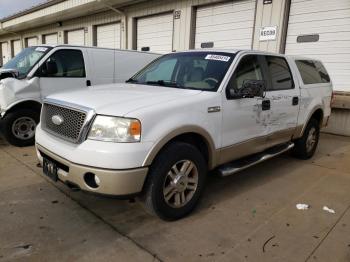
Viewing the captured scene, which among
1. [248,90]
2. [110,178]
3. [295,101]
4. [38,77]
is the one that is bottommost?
[110,178]

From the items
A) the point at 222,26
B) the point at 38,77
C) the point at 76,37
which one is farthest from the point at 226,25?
the point at 76,37

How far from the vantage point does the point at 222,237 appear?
3096 millimetres

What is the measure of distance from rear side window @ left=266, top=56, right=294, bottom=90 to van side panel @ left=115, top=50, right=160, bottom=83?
3.85 metres

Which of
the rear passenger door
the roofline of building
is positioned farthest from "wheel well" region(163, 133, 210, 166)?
the roofline of building

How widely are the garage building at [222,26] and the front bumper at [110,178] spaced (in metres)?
6.90

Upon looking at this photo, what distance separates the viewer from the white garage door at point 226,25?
32.3ft

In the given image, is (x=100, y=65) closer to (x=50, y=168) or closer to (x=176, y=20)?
(x=50, y=168)

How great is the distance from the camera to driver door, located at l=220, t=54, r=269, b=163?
Answer: 3.70m

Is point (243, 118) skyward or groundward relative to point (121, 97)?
groundward

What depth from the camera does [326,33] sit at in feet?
27.3

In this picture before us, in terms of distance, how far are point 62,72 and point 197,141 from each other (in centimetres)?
406

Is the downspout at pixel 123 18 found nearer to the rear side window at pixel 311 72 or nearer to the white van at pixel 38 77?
the white van at pixel 38 77

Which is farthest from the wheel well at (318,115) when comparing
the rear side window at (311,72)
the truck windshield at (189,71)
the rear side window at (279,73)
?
the truck windshield at (189,71)

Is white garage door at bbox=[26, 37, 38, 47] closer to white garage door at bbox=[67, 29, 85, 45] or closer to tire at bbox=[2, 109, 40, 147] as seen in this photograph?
white garage door at bbox=[67, 29, 85, 45]
